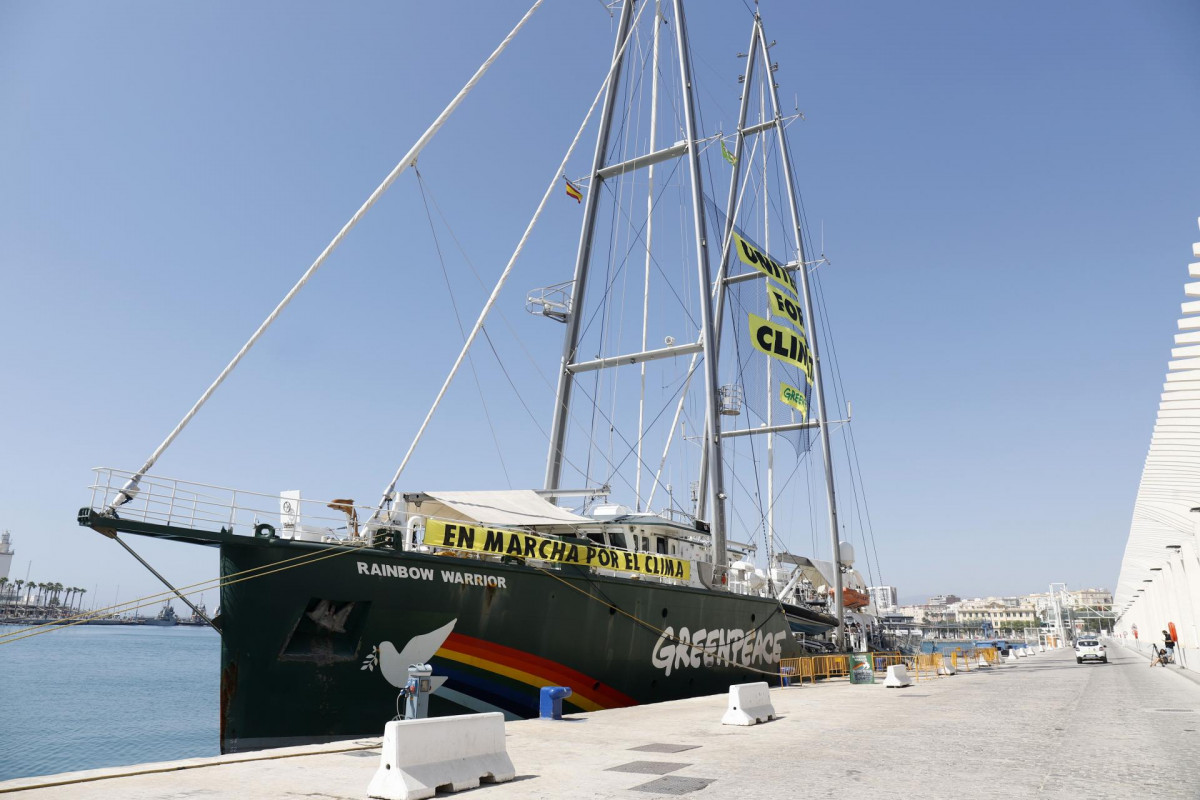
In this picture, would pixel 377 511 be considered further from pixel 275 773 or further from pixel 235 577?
pixel 275 773

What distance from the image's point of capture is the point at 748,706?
43.5 feet

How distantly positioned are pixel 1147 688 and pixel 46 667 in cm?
7321

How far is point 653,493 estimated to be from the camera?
2634 centimetres

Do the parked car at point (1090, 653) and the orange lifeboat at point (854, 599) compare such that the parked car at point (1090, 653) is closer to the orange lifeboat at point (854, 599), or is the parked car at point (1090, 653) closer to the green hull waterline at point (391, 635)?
the orange lifeboat at point (854, 599)

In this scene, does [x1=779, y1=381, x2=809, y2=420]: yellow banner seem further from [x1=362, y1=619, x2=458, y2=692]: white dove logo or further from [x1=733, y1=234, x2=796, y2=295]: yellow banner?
[x1=362, y1=619, x2=458, y2=692]: white dove logo

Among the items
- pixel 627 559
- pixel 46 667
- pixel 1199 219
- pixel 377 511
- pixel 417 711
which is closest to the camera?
pixel 417 711

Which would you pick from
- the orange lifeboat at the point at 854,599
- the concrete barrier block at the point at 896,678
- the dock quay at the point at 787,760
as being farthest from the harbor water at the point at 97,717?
the orange lifeboat at the point at 854,599

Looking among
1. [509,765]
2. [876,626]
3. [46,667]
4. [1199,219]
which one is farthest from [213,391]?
[46,667]

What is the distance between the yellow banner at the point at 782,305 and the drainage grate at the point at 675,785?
84.2 feet

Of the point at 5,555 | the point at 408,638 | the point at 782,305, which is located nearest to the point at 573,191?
the point at 782,305

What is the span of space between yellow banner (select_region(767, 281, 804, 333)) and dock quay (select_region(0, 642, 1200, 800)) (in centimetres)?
1918

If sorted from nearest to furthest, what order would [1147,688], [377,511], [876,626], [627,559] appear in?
[377,511] → [627,559] → [1147,688] → [876,626]

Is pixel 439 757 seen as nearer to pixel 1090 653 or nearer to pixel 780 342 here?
pixel 780 342

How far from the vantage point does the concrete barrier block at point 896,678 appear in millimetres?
21875
